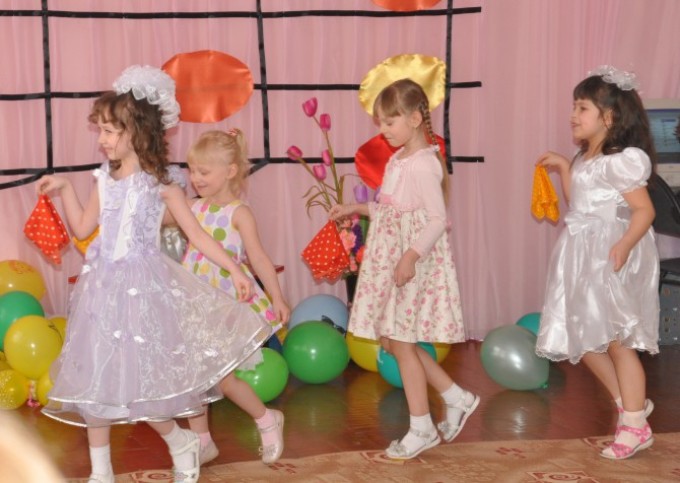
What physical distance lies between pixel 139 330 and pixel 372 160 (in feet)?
8.35

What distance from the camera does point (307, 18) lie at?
5.48m

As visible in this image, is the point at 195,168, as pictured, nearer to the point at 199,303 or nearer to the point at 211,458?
the point at 199,303

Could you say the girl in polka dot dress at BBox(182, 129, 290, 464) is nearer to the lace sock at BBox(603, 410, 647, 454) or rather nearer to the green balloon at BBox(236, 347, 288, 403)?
the green balloon at BBox(236, 347, 288, 403)

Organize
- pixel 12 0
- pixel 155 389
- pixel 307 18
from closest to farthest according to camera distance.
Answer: pixel 155 389
pixel 12 0
pixel 307 18

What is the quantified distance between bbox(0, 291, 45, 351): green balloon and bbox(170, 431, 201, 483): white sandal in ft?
5.14

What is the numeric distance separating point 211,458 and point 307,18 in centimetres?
261

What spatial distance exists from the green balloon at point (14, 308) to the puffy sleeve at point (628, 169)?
100 inches

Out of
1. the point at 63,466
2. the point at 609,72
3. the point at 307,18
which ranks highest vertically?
the point at 307,18

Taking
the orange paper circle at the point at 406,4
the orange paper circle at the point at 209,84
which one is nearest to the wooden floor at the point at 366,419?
the orange paper circle at the point at 209,84

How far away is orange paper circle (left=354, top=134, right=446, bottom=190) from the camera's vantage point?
18.2ft

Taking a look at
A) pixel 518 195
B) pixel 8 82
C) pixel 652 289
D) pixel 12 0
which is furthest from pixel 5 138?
pixel 652 289

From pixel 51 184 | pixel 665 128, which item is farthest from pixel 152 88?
pixel 665 128

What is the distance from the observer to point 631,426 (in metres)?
3.73

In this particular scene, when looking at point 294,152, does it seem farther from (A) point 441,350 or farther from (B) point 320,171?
(A) point 441,350
